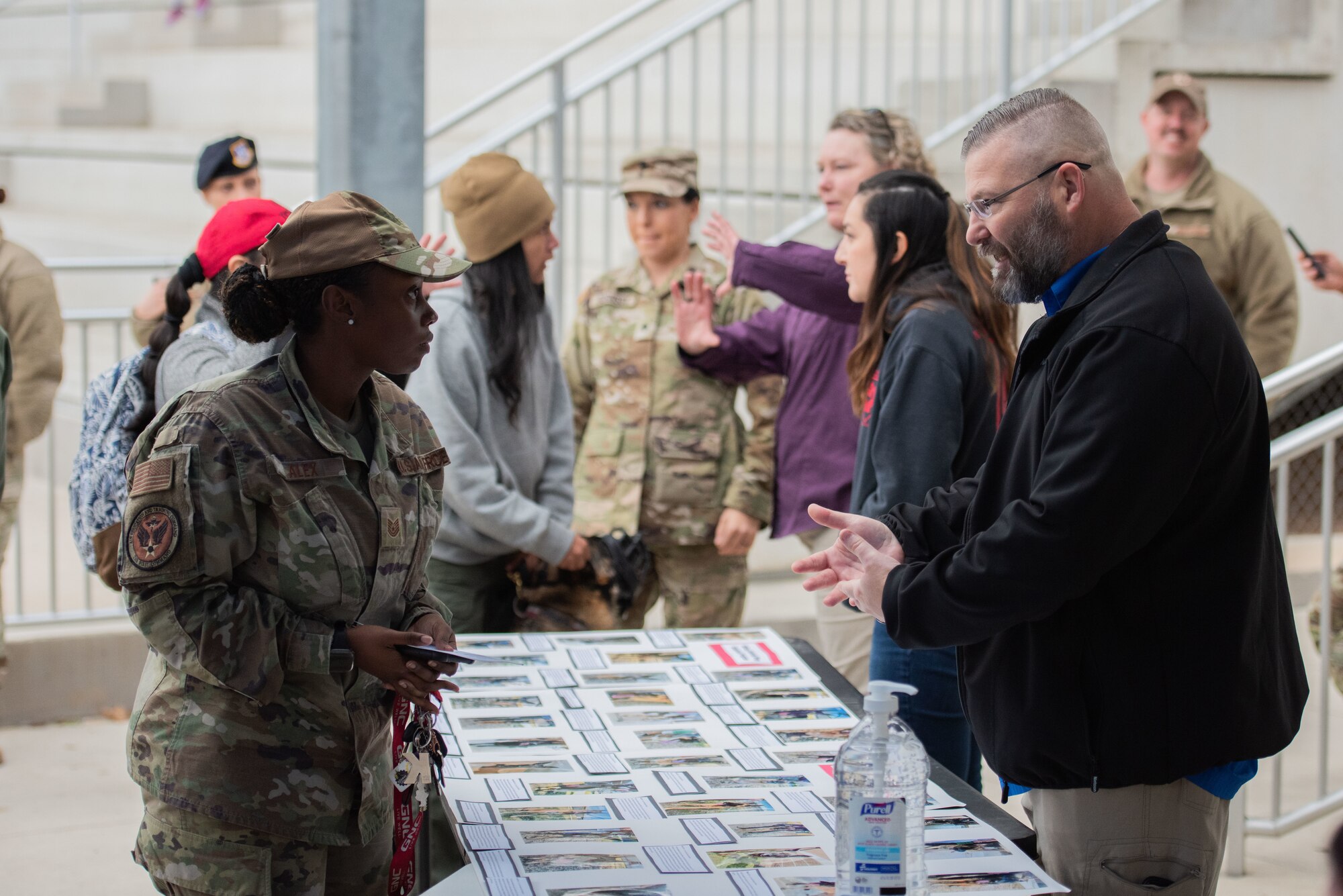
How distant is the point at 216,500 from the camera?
6.44ft

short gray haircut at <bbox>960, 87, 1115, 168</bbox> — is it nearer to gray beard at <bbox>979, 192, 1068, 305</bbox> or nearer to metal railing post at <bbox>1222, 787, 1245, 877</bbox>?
gray beard at <bbox>979, 192, 1068, 305</bbox>

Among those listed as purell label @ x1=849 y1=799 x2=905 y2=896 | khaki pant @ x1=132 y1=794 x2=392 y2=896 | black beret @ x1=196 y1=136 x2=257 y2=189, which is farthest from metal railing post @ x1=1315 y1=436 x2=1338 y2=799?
black beret @ x1=196 y1=136 x2=257 y2=189

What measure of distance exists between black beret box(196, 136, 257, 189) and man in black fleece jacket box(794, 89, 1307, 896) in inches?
139

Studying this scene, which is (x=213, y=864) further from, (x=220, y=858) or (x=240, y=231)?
(x=240, y=231)

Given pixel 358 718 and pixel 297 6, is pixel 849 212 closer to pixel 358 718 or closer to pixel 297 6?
pixel 358 718

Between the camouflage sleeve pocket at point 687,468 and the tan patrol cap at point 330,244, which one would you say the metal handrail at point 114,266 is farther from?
the tan patrol cap at point 330,244

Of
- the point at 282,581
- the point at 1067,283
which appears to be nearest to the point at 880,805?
the point at 1067,283

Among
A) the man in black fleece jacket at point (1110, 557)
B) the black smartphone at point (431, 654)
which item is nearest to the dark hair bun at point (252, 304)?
the black smartphone at point (431, 654)

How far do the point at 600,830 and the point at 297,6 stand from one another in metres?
12.1

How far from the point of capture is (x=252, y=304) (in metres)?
2.08

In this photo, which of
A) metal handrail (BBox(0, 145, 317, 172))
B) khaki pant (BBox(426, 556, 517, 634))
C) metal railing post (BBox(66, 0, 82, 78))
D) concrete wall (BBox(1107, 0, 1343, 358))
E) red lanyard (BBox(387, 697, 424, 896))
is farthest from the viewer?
metal railing post (BBox(66, 0, 82, 78))

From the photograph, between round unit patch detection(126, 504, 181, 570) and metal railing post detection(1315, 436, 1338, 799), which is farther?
metal railing post detection(1315, 436, 1338, 799)

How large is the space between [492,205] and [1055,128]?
1.82 meters

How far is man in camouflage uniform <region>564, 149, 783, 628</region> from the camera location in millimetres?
4098
